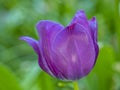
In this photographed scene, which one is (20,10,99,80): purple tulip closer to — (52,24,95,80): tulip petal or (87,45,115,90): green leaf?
(52,24,95,80): tulip petal

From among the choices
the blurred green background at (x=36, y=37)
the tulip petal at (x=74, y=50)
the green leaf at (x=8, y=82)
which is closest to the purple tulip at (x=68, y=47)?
the tulip petal at (x=74, y=50)

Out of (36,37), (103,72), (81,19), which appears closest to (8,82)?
(103,72)

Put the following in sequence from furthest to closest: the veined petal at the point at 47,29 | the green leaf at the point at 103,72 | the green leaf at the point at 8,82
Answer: the green leaf at the point at 103,72 < the green leaf at the point at 8,82 < the veined petal at the point at 47,29

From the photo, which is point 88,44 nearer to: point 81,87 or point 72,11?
point 81,87

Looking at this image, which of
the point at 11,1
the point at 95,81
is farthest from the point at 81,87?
the point at 11,1

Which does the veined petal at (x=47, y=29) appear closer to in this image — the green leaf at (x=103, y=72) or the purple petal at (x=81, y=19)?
the purple petal at (x=81, y=19)

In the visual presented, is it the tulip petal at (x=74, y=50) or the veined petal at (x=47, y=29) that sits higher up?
the veined petal at (x=47, y=29)
